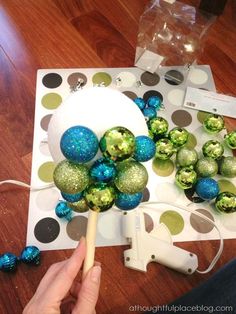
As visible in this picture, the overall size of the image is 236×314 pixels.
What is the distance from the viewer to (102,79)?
2.44ft

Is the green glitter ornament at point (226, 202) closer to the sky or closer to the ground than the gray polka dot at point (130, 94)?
closer to the ground

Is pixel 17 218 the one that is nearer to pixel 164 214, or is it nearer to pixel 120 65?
pixel 164 214

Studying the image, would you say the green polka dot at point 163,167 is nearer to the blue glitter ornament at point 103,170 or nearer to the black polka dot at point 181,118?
the black polka dot at point 181,118

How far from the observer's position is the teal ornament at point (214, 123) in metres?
0.65

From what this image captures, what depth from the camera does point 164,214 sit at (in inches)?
23.2

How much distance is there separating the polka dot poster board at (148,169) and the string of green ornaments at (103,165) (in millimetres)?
231

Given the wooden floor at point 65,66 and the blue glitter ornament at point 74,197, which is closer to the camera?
the blue glitter ornament at point 74,197

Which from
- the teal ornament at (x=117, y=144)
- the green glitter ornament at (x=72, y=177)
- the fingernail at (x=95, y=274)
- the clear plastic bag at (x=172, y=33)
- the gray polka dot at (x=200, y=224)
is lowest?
the gray polka dot at (x=200, y=224)

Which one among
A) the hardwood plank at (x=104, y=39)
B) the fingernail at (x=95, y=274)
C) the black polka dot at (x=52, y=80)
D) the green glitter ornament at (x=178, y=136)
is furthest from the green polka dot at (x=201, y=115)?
the fingernail at (x=95, y=274)

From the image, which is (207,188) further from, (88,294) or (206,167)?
(88,294)

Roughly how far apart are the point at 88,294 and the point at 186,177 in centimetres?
28

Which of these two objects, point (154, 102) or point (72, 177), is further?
point (154, 102)

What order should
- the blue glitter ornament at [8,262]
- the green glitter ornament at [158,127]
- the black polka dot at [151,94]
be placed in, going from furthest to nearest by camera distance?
the black polka dot at [151,94], the green glitter ornament at [158,127], the blue glitter ornament at [8,262]

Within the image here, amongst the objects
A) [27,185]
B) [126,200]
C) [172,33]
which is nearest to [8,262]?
[27,185]
